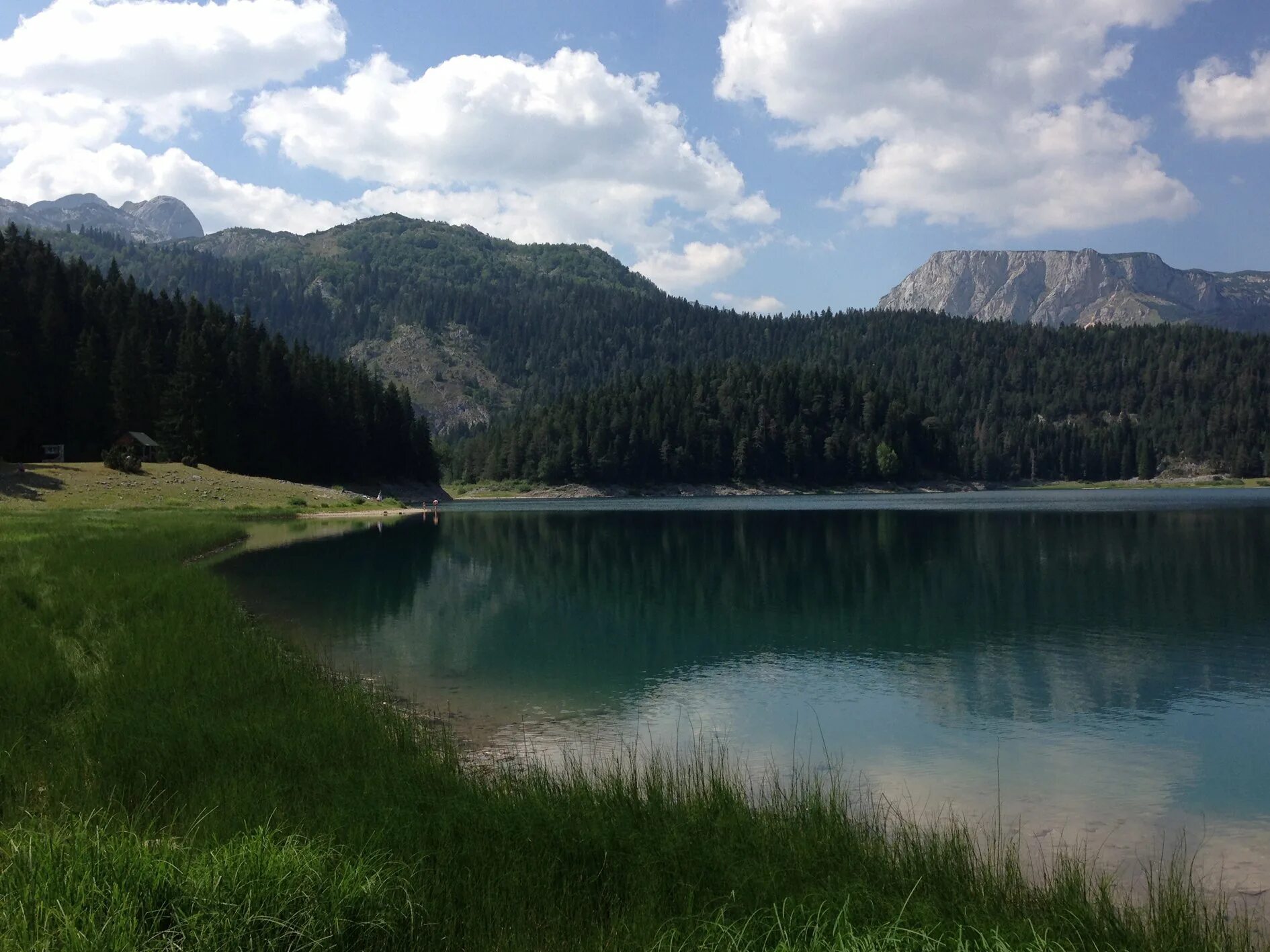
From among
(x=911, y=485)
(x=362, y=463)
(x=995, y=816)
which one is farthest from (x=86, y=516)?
(x=911, y=485)

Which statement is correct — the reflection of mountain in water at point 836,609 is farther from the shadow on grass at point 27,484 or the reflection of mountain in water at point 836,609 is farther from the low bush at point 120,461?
the low bush at point 120,461

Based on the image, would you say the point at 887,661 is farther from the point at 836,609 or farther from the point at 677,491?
the point at 677,491

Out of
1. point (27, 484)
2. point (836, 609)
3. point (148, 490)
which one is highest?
point (27, 484)

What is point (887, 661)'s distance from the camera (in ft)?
79.0

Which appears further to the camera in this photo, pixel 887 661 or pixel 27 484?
pixel 27 484

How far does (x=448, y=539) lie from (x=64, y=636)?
5230 centimetres

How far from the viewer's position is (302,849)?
730cm

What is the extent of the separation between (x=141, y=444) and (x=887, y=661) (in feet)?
313

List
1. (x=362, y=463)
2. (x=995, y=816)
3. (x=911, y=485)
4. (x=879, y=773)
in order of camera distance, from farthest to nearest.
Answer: (x=911, y=485), (x=362, y=463), (x=879, y=773), (x=995, y=816)

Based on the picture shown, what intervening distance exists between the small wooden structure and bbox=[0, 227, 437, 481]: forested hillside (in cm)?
228

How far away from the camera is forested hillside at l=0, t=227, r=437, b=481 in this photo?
97062mm

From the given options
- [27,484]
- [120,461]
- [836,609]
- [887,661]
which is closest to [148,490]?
[120,461]

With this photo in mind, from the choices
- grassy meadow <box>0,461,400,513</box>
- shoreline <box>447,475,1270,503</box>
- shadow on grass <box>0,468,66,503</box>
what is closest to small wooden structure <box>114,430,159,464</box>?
grassy meadow <box>0,461,400,513</box>

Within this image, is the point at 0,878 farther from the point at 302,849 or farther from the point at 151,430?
the point at 151,430
